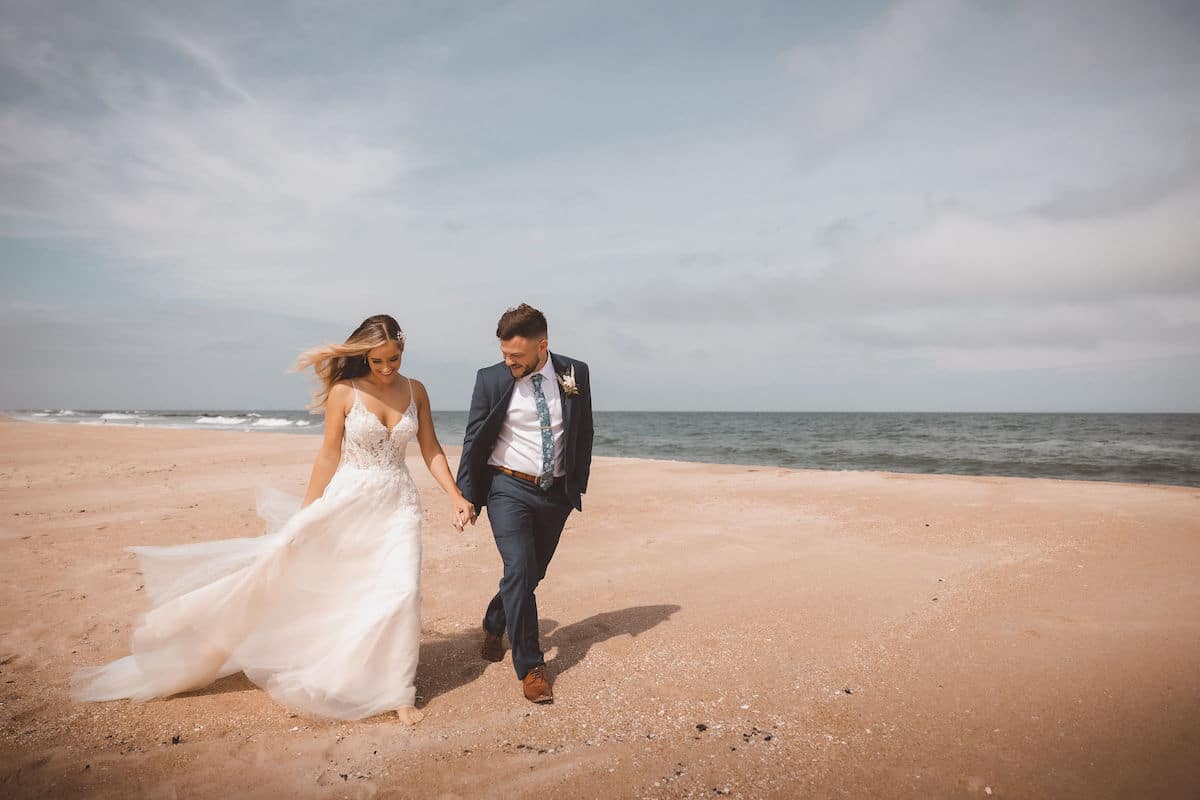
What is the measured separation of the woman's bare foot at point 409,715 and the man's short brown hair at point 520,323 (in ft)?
7.64

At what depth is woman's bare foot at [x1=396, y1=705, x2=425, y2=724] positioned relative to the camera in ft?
13.1

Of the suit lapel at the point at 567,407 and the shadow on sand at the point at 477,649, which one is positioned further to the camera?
the suit lapel at the point at 567,407

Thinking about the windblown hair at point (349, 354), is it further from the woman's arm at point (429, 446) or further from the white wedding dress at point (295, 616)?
the white wedding dress at point (295, 616)

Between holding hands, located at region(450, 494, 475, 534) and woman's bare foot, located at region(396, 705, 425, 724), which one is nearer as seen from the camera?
woman's bare foot, located at region(396, 705, 425, 724)

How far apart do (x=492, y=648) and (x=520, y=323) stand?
7.89 ft

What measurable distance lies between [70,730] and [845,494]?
11.5 meters

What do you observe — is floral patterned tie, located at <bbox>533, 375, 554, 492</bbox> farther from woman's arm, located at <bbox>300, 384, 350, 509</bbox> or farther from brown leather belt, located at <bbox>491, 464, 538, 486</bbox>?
woman's arm, located at <bbox>300, 384, 350, 509</bbox>

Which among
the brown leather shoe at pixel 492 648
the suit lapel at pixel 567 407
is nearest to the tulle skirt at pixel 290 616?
the brown leather shoe at pixel 492 648

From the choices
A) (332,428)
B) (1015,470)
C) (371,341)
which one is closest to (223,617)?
(332,428)

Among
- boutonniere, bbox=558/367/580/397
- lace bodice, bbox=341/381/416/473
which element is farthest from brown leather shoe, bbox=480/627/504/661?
boutonniere, bbox=558/367/580/397

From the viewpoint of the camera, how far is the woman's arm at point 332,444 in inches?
173

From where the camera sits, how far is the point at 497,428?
4.61 m

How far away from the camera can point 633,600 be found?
6.45 m

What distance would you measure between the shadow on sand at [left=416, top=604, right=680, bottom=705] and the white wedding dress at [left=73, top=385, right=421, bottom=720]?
1.73 ft
